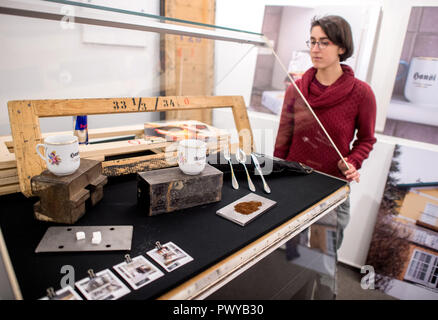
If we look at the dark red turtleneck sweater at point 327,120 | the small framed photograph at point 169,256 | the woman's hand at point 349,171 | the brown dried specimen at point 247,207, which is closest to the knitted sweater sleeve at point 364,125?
the dark red turtleneck sweater at point 327,120

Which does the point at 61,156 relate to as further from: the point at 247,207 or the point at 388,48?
the point at 388,48

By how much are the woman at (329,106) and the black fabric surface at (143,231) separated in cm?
31

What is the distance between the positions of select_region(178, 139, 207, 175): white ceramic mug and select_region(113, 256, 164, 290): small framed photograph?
0.31 meters

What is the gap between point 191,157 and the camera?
2.92 feet

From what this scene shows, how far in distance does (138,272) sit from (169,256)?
80mm

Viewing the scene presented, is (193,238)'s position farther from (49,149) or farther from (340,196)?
(340,196)

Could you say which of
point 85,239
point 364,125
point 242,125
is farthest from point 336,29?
point 85,239

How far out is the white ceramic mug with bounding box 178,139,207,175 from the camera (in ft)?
2.91

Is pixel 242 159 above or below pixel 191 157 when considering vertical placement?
below

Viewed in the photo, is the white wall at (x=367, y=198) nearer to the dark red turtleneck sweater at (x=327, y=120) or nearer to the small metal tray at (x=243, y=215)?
the dark red turtleneck sweater at (x=327, y=120)

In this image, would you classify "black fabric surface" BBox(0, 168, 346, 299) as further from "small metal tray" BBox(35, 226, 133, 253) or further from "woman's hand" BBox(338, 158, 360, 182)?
"woman's hand" BBox(338, 158, 360, 182)

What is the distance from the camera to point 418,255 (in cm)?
187
